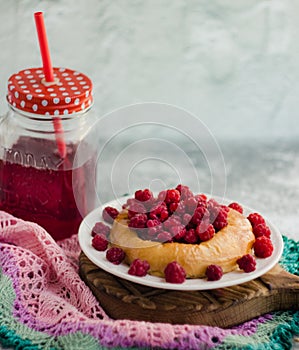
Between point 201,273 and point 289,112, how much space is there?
135 cm

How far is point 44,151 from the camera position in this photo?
2.05 m

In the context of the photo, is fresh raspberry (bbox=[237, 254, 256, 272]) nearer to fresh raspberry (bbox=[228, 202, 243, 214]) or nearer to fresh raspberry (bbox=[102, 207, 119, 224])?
fresh raspberry (bbox=[228, 202, 243, 214])

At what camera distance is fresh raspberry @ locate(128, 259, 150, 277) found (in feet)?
5.68

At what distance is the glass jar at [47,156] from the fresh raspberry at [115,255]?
32cm

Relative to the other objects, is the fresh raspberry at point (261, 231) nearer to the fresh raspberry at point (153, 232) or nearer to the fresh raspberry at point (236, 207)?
the fresh raspberry at point (236, 207)

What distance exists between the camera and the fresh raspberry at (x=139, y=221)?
1813 millimetres

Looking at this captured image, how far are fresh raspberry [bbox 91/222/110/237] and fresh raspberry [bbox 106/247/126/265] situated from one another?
0.11 meters

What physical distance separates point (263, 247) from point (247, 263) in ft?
0.25

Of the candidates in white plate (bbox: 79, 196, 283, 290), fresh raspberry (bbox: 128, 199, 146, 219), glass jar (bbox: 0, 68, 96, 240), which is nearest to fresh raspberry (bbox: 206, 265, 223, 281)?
white plate (bbox: 79, 196, 283, 290)

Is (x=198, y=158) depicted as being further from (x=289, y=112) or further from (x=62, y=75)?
(x=62, y=75)

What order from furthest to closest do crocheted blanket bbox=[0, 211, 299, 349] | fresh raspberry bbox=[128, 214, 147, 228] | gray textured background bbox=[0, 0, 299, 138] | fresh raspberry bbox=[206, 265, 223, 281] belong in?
gray textured background bbox=[0, 0, 299, 138] < fresh raspberry bbox=[128, 214, 147, 228] < fresh raspberry bbox=[206, 265, 223, 281] < crocheted blanket bbox=[0, 211, 299, 349]

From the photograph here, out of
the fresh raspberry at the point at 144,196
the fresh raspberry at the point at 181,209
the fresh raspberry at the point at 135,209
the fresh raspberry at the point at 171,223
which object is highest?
the fresh raspberry at the point at 171,223

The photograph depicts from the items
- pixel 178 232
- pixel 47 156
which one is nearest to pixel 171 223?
pixel 178 232

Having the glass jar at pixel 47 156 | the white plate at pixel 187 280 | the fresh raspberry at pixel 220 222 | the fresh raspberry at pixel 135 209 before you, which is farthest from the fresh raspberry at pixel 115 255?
the glass jar at pixel 47 156
